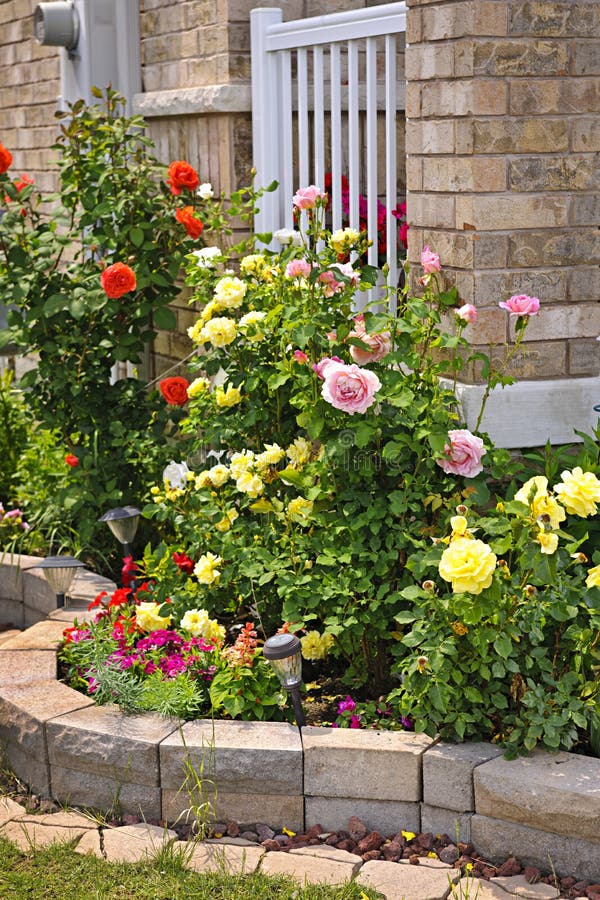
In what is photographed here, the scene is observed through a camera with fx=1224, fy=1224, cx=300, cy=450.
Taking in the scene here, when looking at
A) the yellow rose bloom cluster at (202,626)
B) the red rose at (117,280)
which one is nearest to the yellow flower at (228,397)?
the yellow rose bloom cluster at (202,626)

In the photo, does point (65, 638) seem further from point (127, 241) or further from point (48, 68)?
point (48, 68)

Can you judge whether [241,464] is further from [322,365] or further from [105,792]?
[105,792]

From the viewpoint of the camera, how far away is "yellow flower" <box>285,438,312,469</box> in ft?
11.7

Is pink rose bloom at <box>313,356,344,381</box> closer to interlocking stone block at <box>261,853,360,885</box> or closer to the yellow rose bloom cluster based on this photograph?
the yellow rose bloom cluster

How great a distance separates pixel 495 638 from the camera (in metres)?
2.91

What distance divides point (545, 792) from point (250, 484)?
1.18 metres

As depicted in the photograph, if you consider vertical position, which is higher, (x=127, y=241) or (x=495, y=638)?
(x=127, y=241)

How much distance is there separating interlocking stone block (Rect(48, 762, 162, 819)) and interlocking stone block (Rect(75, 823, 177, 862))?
0.06 meters

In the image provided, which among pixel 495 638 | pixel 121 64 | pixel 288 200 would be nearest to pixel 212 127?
pixel 288 200

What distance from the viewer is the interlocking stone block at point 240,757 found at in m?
3.02

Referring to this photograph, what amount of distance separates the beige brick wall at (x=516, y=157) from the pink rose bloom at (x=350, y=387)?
44 cm

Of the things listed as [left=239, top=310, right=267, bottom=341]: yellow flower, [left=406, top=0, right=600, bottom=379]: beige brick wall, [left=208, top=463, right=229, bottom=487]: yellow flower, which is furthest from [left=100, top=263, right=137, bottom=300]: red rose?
[left=406, top=0, right=600, bottom=379]: beige brick wall

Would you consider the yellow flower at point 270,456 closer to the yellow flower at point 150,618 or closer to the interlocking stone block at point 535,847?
the yellow flower at point 150,618

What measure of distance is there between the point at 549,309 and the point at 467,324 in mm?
301
